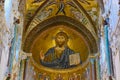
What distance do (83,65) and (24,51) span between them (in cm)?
418

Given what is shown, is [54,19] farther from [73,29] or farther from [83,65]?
[83,65]

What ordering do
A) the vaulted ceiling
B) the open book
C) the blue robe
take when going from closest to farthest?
the vaulted ceiling → the open book → the blue robe

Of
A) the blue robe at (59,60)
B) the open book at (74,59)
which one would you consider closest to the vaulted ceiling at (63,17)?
the open book at (74,59)

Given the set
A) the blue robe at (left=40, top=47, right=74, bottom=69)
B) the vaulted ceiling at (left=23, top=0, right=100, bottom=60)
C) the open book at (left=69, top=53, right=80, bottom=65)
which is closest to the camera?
the vaulted ceiling at (left=23, top=0, right=100, bottom=60)

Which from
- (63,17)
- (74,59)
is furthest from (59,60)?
(63,17)

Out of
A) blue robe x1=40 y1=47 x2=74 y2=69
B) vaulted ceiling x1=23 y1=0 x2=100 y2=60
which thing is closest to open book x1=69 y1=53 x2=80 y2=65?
blue robe x1=40 y1=47 x2=74 y2=69

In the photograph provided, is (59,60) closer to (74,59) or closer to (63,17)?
(74,59)

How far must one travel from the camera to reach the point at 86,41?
19.9 m

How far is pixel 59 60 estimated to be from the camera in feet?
69.1

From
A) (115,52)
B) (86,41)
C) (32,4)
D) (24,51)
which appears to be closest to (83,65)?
(86,41)

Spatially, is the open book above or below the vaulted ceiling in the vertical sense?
below

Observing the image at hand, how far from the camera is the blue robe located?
20.7 metres

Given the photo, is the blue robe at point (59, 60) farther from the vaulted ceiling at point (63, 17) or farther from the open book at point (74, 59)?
the vaulted ceiling at point (63, 17)

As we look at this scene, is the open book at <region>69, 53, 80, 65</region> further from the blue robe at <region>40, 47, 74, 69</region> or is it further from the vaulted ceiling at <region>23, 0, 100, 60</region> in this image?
the vaulted ceiling at <region>23, 0, 100, 60</region>
